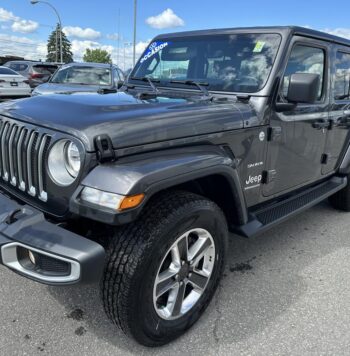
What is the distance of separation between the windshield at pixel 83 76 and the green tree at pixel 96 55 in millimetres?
55702

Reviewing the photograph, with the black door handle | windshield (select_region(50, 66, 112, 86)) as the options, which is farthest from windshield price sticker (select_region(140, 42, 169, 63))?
windshield (select_region(50, 66, 112, 86))

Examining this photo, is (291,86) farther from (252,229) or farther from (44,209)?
(44,209)

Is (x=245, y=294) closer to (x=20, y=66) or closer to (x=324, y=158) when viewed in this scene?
(x=324, y=158)

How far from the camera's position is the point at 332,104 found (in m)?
3.82

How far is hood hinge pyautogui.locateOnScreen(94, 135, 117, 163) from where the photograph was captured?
2035 millimetres

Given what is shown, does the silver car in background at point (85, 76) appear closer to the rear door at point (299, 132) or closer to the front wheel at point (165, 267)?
the rear door at point (299, 132)

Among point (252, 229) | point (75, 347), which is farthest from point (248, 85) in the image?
point (75, 347)

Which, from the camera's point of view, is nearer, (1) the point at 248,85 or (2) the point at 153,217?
(2) the point at 153,217

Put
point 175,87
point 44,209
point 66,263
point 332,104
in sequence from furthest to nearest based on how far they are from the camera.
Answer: point 332,104, point 175,87, point 44,209, point 66,263

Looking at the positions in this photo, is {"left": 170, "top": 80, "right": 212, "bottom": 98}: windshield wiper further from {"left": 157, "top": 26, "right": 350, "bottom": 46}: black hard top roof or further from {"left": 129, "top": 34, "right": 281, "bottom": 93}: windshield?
{"left": 157, "top": 26, "right": 350, "bottom": 46}: black hard top roof

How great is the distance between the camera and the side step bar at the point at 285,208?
9.61ft

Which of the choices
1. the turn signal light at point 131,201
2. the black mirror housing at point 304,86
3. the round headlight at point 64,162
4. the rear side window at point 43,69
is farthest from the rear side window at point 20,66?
the turn signal light at point 131,201

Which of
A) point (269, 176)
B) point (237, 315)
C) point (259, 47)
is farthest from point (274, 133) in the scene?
point (237, 315)

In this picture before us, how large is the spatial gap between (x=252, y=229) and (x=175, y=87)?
4.49 feet
